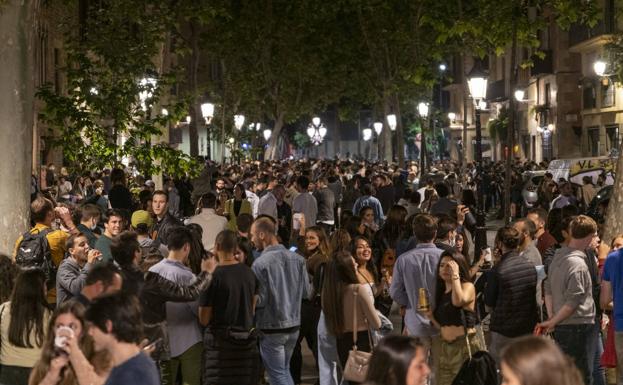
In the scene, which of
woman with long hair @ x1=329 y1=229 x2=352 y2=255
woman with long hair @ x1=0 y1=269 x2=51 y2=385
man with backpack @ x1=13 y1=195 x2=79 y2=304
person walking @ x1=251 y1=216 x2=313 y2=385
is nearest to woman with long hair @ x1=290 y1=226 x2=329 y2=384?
woman with long hair @ x1=329 y1=229 x2=352 y2=255

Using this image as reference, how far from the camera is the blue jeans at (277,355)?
10562 mm

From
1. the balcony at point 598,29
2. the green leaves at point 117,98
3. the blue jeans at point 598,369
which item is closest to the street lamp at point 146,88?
the green leaves at point 117,98

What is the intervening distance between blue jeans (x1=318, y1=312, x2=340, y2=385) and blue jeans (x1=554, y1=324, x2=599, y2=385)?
1828 millimetres

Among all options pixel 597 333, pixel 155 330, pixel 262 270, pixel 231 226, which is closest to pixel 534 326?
pixel 597 333

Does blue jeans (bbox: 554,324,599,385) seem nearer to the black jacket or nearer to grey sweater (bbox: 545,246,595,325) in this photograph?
grey sweater (bbox: 545,246,595,325)

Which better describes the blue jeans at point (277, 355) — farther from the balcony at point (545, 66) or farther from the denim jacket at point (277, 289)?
the balcony at point (545, 66)

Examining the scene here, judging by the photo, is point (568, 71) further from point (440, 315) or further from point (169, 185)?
point (440, 315)

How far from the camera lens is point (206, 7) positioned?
23.7 m

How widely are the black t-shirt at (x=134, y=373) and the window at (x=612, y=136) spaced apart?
46484 millimetres

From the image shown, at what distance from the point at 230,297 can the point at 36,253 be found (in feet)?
8.57

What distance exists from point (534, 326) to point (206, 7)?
582 inches

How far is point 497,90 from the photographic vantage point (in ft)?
227

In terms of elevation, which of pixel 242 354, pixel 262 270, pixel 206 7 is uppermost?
pixel 206 7

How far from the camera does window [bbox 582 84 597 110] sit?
53781 millimetres
